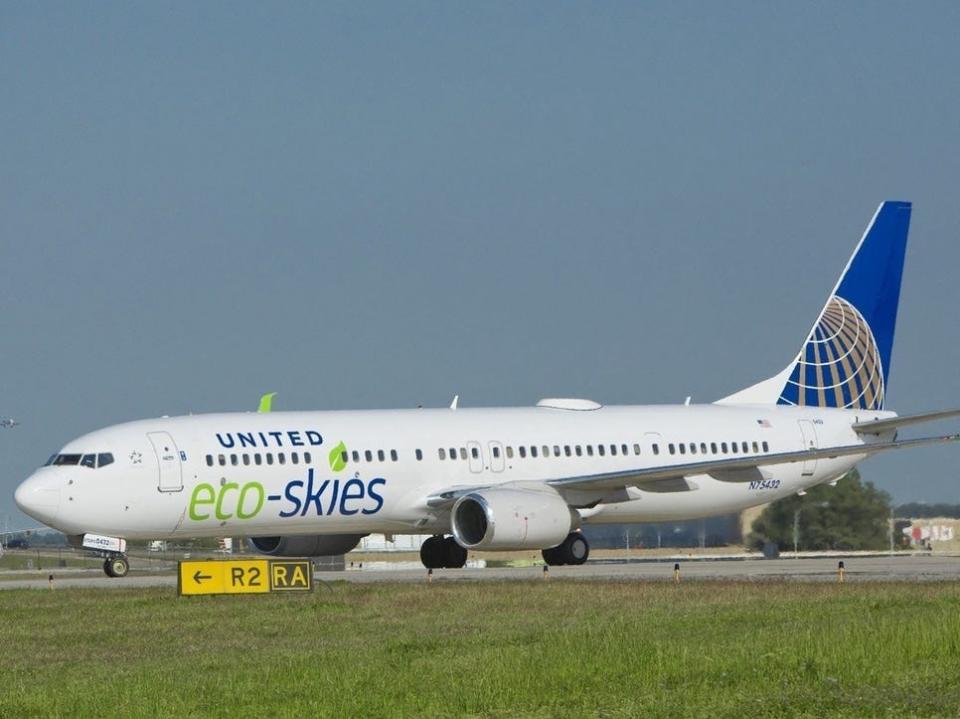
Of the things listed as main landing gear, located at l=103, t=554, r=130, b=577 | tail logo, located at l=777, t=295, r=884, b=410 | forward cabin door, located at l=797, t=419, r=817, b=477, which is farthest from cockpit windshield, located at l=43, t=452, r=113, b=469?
tail logo, located at l=777, t=295, r=884, b=410

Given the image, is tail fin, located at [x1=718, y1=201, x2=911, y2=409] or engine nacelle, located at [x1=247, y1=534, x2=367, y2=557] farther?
tail fin, located at [x1=718, y1=201, x2=911, y2=409]

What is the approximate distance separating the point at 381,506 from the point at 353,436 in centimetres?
177

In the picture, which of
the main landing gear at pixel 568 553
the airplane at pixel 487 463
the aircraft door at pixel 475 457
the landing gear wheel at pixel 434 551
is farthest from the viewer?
the landing gear wheel at pixel 434 551

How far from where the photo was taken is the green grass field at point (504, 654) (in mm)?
16500

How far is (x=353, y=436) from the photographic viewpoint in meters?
41.4

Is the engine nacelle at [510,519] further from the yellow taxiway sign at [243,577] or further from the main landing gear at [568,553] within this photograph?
the yellow taxiway sign at [243,577]

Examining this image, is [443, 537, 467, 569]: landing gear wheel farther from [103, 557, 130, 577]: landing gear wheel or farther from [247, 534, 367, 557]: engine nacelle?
[103, 557, 130, 577]: landing gear wheel

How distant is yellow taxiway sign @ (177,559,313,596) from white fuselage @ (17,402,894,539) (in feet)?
17.7

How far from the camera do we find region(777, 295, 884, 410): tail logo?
164ft

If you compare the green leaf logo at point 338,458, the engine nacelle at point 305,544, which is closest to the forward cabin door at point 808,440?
the engine nacelle at point 305,544

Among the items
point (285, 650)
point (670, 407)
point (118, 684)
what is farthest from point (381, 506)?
point (118, 684)

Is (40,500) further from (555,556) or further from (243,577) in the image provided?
(555,556)

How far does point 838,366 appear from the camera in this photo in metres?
50.3

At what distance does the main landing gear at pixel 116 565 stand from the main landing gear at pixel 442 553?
740cm
